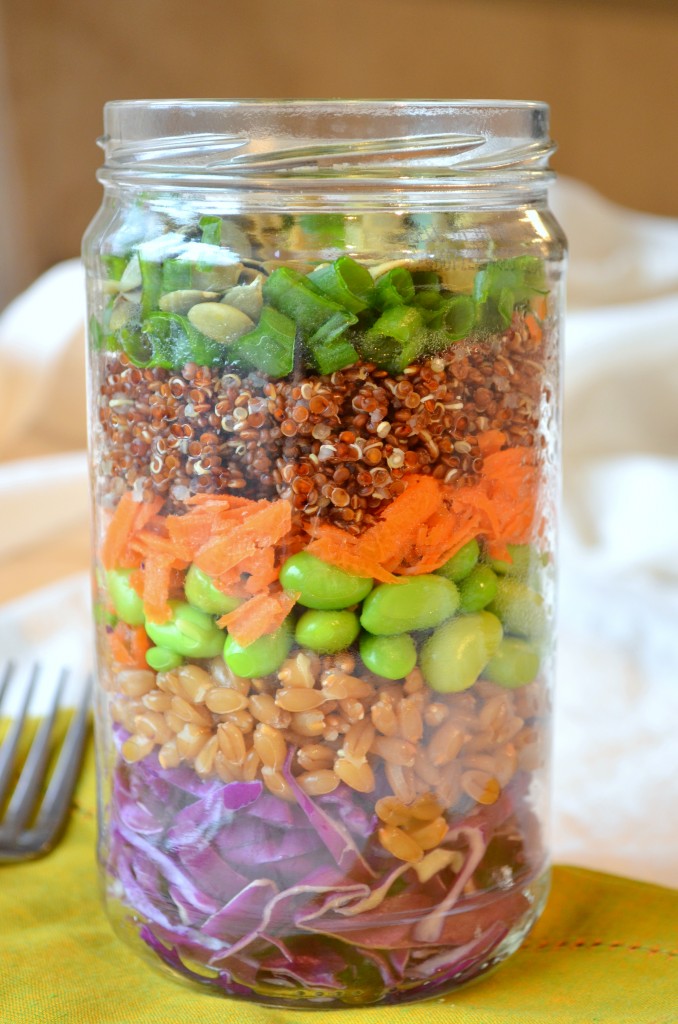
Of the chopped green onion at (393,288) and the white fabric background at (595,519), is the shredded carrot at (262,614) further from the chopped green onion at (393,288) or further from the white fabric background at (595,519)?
the white fabric background at (595,519)

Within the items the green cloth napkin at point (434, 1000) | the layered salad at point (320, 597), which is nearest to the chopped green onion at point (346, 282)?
the layered salad at point (320, 597)

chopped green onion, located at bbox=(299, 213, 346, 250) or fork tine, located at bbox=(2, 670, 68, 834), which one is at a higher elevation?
chopped green onion, located at bbox=(299, 213, 346, 250)

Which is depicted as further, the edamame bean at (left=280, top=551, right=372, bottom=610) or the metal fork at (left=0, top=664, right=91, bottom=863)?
the metal fork at (left=0, top=664, right=91, bottom=863)

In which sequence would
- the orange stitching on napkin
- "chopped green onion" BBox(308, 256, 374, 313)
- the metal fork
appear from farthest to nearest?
1. the metal fork
2. the orange stitching on napkin
3. "chopped green onion" BBox(308, 256, 374, 313)

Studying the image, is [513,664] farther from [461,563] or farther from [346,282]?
[346,282]

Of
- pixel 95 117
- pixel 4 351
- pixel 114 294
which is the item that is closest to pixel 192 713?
pixel 114 294

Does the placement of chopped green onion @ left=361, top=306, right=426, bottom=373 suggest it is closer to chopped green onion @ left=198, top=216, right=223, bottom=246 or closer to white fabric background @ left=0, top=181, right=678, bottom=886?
chopped green onion @ left=198, top=216, right=223, bottom=246

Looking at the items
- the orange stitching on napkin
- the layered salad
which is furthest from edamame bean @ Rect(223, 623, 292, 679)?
the orange stitching on napkin
